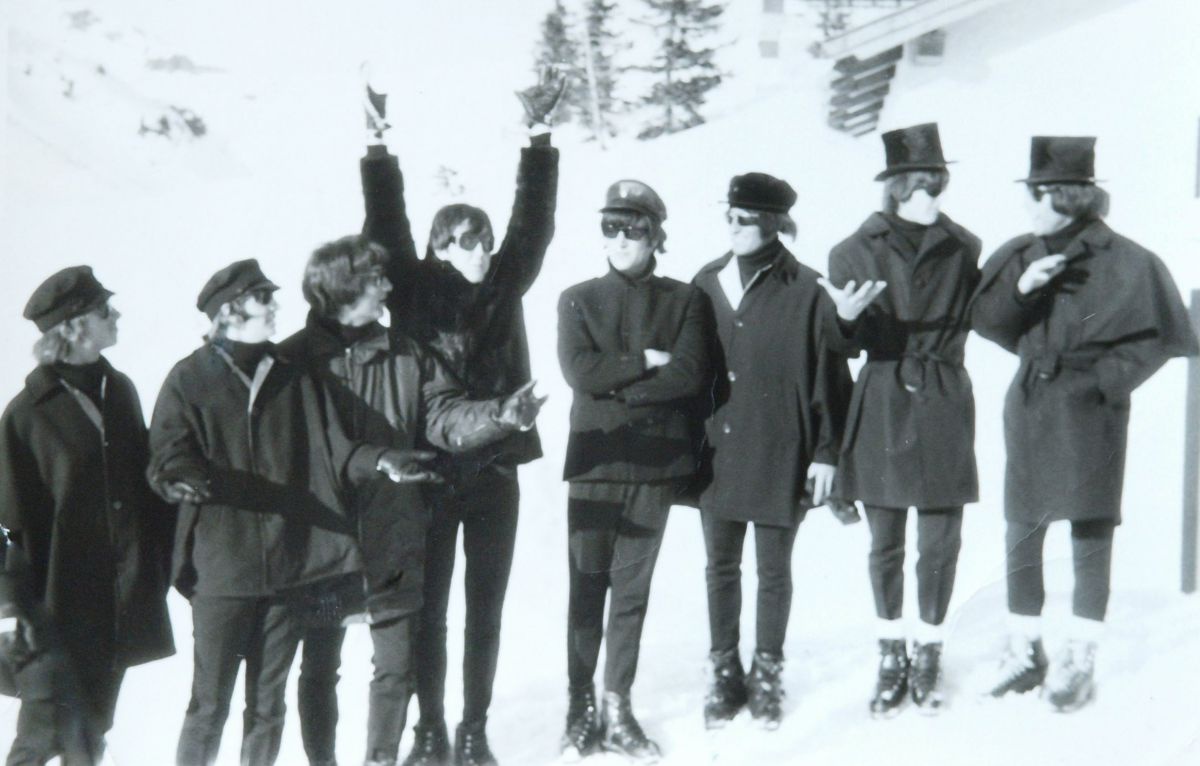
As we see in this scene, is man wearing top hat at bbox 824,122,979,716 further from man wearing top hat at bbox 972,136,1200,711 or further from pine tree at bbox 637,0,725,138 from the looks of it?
pine tree at bbox 637,0,725,138

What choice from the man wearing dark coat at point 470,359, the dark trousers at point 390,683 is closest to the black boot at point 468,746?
the man wearing dark coat at point 470,359

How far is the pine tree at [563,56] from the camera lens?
242cm

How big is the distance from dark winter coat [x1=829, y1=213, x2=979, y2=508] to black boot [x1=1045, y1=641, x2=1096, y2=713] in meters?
0.49

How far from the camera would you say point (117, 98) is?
8.05 ft

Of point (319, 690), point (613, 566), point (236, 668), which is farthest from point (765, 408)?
point (236, 668)

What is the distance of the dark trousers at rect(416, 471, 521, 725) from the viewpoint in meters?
2.24

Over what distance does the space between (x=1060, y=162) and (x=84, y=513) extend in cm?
219

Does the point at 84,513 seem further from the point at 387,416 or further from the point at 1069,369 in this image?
the point at 1069,369

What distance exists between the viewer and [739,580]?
237cm

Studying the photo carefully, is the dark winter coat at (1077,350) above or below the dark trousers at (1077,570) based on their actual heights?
above

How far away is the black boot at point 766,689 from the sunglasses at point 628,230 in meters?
0.92

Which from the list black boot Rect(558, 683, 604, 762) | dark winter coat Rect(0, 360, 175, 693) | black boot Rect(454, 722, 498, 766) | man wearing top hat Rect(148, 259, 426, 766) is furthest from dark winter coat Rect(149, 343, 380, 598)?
black boot Rect(558, 683, 604, 762)

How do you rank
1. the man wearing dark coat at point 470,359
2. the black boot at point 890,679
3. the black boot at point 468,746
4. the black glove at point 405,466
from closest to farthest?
the black glove at point 405,466 < the man wearing dark coat at point 470,359 < the black boot at point 468,746 < the black boot at point 890,679

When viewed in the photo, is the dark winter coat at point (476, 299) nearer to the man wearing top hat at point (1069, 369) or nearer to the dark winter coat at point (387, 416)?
the dark winter coat at point (387, 416)
